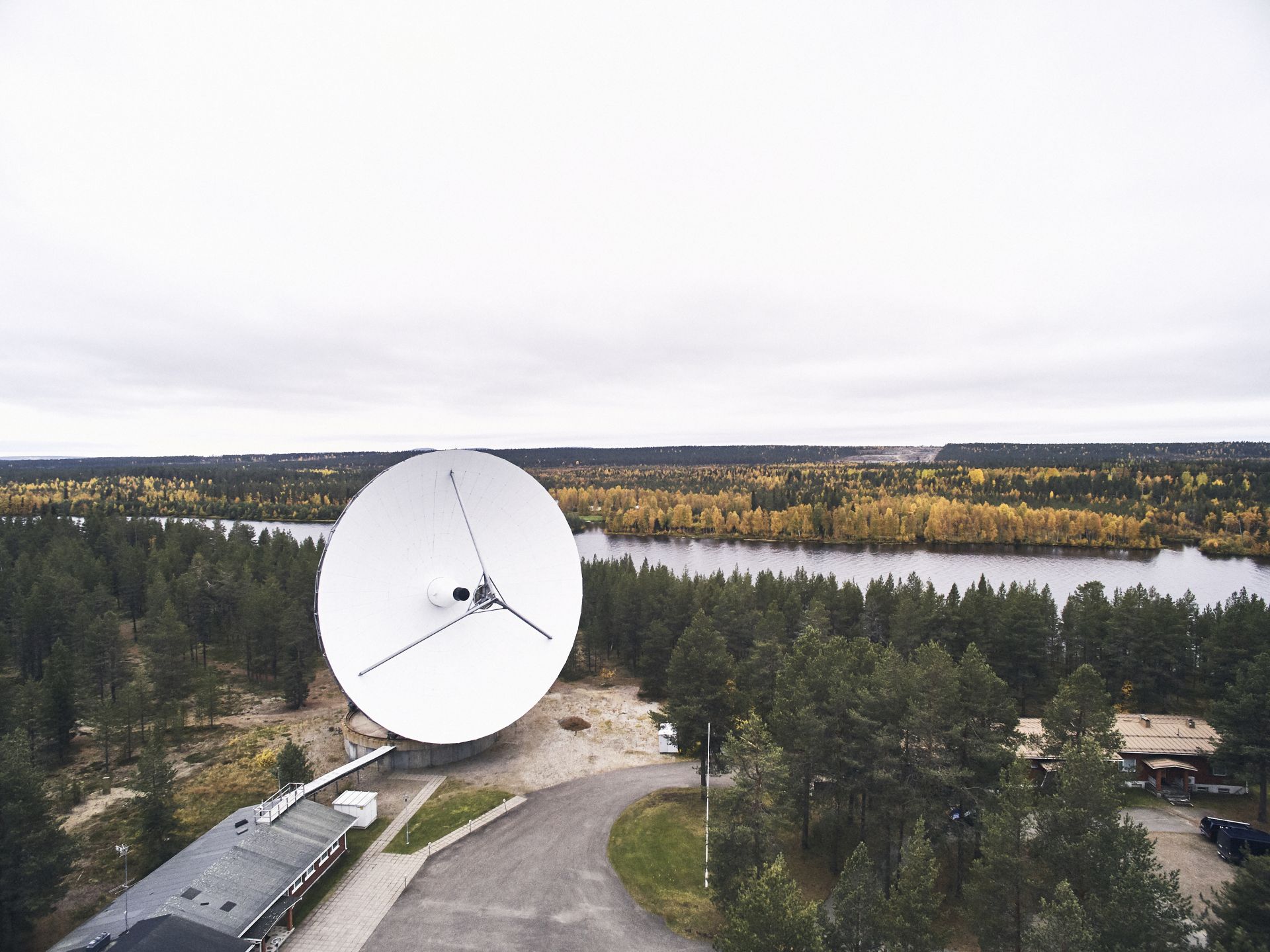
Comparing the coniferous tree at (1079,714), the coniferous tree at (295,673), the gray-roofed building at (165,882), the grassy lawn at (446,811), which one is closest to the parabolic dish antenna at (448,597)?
the grassy lawn at (446,811)

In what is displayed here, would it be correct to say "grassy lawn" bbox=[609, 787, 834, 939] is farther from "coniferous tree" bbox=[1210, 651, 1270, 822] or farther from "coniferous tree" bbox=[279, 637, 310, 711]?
"coniferous tree" bbox=[279, 637, 310, 711]

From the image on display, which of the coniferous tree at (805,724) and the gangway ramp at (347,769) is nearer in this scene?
the coniferous tree at (805,724)

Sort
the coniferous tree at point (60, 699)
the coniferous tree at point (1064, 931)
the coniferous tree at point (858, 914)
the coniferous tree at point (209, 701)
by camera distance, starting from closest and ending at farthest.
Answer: the coniferous tree at point (1064, 931), the coniferous tree at point (858, 914), the coniferous tree at point (60, 699), the coniferous tree at point (209, 701)

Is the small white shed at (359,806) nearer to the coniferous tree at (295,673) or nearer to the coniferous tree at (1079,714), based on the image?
the coniferous tree at (295,673)

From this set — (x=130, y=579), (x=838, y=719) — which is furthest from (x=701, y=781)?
(x=130, y=579)

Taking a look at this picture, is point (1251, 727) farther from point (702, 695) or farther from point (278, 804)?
point (278, 804)
